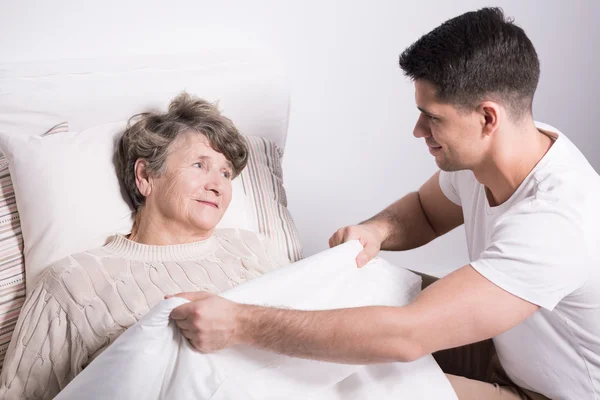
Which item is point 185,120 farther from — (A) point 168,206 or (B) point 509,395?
(B) point 509,395

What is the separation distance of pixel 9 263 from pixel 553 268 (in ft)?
4.13

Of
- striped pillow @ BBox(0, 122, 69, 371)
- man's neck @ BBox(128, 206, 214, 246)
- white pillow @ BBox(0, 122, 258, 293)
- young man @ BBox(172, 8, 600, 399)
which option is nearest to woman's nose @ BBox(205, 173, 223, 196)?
man's neck @ BBox(128, 206, 214, 246)

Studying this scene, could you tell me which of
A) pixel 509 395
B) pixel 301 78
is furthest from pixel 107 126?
pixel 509 395

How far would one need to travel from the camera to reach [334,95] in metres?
2.51

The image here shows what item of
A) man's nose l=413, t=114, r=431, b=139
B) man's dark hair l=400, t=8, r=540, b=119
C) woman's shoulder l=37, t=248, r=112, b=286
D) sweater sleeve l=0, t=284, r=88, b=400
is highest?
man's dark hair l=400, t=8, r=540, b=119

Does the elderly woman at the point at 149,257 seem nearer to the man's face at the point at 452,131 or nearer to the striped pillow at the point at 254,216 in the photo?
the striped pillow at the point at 254,216

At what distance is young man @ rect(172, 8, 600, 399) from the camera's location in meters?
1.27

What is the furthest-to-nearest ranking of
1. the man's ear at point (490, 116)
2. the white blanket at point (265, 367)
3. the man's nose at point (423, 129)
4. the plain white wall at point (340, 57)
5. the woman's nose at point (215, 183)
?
the plain white wall at point (340, 57) < the woman's nose at point (215, 183) < the man's nose at point (423, 129) < the man's ear at point (490, 116) < the white blanket at point (265, 367)

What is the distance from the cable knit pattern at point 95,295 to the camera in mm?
1444

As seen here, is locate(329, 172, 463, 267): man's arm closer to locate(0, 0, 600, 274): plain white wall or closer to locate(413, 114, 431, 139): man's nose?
locate(413, 114, 431, 139): man's nose

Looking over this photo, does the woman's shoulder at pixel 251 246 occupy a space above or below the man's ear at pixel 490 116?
below

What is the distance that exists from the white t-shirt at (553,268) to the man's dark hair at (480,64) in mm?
158

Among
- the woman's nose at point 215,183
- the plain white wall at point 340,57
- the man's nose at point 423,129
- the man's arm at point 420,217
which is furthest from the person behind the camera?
the plain white wall at point 340,57

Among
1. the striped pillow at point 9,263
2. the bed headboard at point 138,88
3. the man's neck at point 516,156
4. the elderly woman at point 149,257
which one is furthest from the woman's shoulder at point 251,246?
the man's neck at point 516,156
